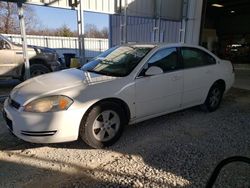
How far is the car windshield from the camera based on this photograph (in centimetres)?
369

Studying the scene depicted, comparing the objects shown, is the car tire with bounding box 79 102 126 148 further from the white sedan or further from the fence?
the fence

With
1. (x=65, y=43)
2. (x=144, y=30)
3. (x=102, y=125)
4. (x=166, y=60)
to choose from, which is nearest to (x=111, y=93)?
(x=102, y=125)

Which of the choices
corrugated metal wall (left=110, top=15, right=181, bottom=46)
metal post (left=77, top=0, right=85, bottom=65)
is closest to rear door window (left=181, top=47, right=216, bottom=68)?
metal post (left=77, top=0, right=85, bottom=65)

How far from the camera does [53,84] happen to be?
11.0 ft

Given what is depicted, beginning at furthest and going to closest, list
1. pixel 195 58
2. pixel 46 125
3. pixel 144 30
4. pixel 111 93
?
pixel 144 30
pixel 195 58
pixel 111 93
pixel 46 125

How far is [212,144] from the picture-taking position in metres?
3.51

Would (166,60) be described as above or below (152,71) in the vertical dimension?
above

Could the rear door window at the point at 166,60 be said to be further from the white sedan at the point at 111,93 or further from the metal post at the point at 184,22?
the metal post at the point at 184,22

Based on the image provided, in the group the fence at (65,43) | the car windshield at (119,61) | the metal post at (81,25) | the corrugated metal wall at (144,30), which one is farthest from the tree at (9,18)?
the car windshield at (119,61)

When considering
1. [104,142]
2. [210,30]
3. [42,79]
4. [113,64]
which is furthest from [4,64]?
[210,30]

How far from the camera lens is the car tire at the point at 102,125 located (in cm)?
314

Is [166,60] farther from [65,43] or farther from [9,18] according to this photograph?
[9,18]

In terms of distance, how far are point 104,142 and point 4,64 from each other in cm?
497

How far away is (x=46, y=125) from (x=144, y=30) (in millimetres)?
12477
